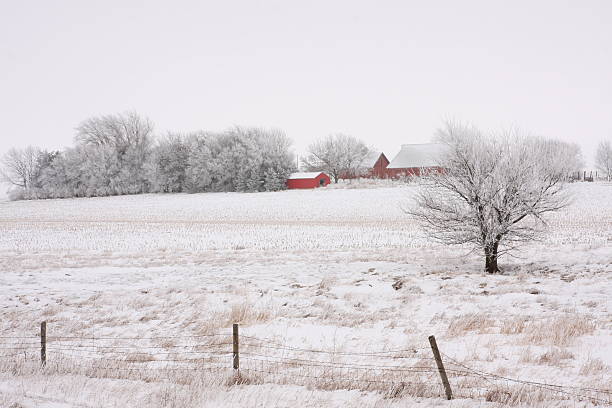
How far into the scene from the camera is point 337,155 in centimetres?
9144

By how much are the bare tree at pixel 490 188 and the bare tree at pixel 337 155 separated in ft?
226

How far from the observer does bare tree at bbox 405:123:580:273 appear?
14.2 m

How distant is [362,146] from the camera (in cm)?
9631

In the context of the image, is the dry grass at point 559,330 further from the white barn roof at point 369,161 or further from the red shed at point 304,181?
the white barn roof at point 369,161

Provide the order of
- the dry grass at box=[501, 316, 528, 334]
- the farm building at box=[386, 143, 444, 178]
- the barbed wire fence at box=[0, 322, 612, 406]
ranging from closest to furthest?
the barbed wire fence at box=[0, 322, 612, 406], the dry grass at box=[501, 316, 528, 334], the farm building at box=[386, 143, 444, 178]

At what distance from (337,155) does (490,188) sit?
7777 cm

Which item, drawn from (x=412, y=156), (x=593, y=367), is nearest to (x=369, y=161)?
(x=412, y=156)

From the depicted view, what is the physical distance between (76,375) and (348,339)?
16.7 ft

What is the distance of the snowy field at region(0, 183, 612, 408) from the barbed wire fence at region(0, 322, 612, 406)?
0.04m

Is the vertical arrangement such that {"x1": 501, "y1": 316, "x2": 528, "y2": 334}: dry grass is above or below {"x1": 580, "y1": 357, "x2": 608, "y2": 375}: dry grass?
below

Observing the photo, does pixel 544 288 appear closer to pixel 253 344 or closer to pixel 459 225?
pixel 459 225

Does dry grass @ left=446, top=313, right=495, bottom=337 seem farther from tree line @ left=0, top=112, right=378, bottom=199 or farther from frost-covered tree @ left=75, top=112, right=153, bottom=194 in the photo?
frost-covered tree @ left=75, top=112, right=153, bottom=194

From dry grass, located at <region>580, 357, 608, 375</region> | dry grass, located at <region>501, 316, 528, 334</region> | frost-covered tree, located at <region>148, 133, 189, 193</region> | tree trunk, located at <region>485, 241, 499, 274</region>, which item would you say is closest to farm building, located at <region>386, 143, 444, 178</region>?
frost-covered tree, located at <region>148, 133, 189, 193</region>

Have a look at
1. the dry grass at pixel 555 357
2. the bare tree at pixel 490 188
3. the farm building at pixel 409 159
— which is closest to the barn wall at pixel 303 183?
the farm building at pixel 409 159
